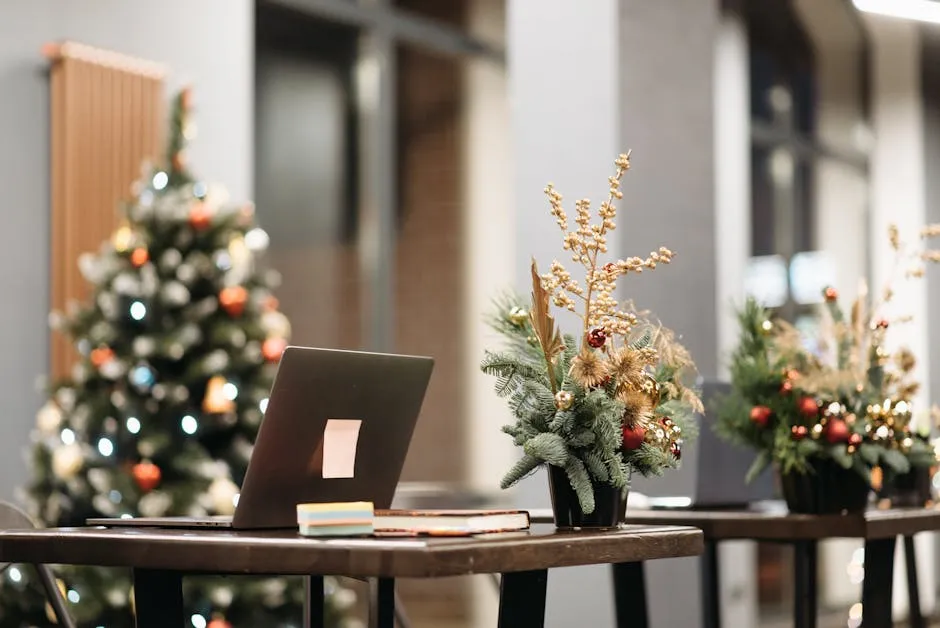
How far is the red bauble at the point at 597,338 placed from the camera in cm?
220

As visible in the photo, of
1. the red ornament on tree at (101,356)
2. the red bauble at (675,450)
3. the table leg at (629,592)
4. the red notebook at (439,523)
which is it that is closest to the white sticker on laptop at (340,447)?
the red notebook at (439,523)

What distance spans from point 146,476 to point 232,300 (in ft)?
2.05

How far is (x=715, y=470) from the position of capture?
3314mm

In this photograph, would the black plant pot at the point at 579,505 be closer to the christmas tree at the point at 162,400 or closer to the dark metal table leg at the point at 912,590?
the dark metal table leg at the point at 912,590

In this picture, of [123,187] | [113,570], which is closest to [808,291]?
[123,187]

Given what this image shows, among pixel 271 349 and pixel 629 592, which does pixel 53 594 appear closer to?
pixel 629 592

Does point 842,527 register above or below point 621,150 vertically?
below

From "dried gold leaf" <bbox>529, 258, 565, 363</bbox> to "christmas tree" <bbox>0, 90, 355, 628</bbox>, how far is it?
235cm

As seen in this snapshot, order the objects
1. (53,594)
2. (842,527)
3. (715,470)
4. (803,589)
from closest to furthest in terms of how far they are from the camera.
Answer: (53,594) → (842,527) → (715,470) → (803,589)

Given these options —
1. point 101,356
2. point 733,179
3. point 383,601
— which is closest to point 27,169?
point 101,356

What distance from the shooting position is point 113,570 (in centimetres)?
437

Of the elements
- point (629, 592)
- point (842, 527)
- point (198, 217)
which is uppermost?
point (198, 217)

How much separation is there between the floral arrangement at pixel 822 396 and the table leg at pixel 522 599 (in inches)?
40.2

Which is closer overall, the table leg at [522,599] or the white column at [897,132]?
the table leg at [522,599]
